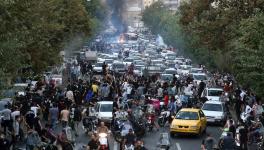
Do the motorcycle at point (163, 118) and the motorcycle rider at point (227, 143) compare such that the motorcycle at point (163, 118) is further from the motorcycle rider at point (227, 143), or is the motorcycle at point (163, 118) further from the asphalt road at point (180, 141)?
the motorcycle rider at point (227, 143)

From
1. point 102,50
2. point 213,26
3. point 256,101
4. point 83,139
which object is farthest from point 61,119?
point 102,50

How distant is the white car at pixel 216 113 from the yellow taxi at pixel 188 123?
406 cm

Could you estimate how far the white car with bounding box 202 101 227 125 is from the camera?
121ft

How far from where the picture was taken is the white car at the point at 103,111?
115 feet

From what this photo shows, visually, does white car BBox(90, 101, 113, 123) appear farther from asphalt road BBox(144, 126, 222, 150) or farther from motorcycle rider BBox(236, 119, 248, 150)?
motorcycle rider BBox(236, 119, 248, 150)

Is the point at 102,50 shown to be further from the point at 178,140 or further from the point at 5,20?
the point at 5,20

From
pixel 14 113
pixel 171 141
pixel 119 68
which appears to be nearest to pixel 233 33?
pixel 171 141

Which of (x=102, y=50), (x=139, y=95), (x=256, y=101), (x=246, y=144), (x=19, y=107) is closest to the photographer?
(x=246, y=144)

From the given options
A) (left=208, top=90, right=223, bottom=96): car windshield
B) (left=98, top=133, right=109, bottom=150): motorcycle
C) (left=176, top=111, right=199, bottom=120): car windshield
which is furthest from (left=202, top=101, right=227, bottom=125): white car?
(left=98, top=133, right=109, bottom=150): motorcycle

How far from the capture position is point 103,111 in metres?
35.6

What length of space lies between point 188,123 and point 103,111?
5.29 m

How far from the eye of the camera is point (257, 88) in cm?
2744

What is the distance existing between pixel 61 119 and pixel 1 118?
2.97 m

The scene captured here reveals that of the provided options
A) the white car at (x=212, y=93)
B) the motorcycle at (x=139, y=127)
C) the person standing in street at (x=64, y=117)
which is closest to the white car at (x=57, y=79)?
the white car at (x=212, y=93)
